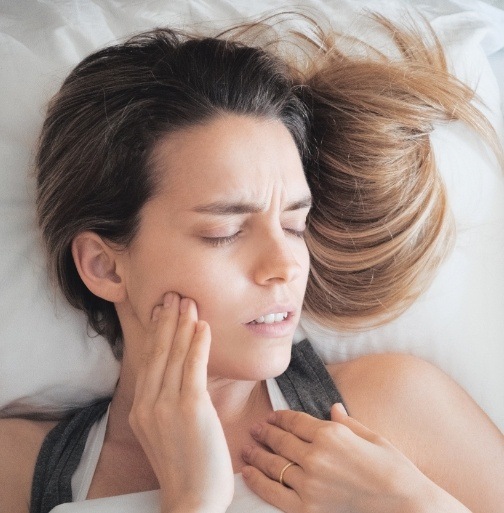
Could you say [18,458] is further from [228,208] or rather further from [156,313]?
[228,208]

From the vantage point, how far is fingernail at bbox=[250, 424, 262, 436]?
Result: 146 centimetres

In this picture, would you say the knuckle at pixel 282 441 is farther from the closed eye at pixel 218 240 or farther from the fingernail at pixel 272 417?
the closed eye at pixel 218 240

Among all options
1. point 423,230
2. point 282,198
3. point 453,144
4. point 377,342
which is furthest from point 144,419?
point 453,144

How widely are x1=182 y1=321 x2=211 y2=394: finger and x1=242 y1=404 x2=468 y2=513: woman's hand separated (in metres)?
0.19

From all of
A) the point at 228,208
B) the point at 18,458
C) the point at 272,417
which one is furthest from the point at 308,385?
the point at 18,458

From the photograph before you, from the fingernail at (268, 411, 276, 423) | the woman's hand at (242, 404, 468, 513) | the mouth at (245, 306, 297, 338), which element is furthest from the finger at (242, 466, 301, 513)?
the mouth at (245, 306, 297, 338)

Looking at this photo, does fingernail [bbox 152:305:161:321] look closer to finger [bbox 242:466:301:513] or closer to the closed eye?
the closed eye

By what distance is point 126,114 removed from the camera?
1362mm

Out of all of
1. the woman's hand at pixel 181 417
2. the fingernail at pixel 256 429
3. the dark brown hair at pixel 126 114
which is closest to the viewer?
the woman's hand at pixel 181 417

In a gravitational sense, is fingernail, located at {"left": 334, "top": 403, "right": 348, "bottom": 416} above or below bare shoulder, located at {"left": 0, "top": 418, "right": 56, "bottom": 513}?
above

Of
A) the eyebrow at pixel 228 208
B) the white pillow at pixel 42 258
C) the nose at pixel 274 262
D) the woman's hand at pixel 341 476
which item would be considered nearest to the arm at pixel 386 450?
the woman's hand at pixel 341 476

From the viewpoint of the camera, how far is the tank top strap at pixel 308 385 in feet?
4.92

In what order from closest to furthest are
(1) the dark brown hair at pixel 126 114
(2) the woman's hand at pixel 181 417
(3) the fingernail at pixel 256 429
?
(2) the woman's hand at pixel 181 417 → (1) the dark brown hair at pixel 126 114 → (3) the fingernail at pixel 256 429

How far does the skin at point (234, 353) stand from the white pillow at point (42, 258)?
16cm
